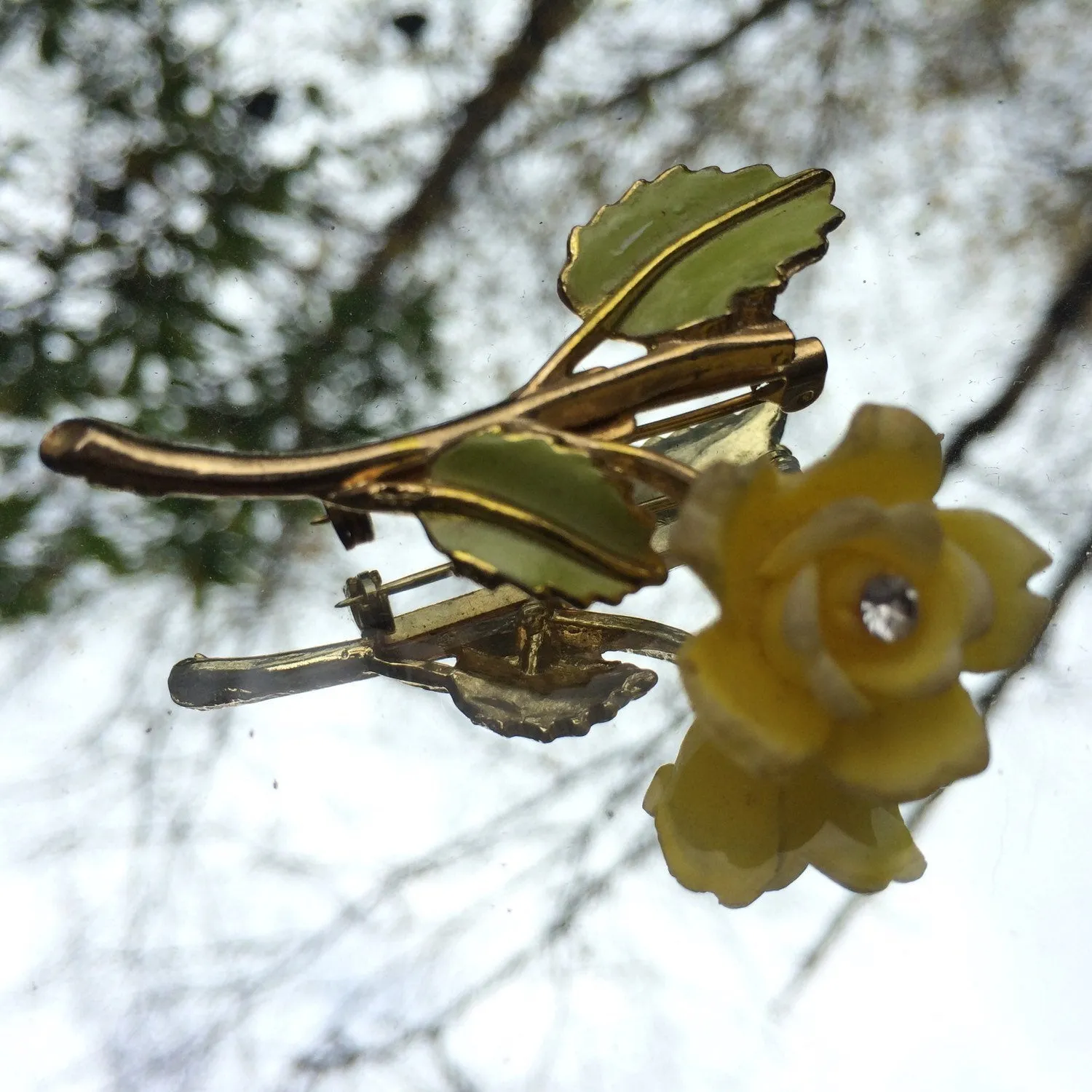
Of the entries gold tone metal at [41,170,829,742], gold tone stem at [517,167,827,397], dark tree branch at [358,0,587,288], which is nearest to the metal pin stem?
gold tone metal at [41,170,829,742]

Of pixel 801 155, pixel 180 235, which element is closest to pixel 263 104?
pixel 180 235

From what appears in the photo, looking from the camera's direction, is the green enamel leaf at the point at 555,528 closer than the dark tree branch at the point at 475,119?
Yes

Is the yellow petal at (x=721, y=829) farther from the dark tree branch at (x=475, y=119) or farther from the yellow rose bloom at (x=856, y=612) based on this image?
the dark tree branch at (x=475, y=119)

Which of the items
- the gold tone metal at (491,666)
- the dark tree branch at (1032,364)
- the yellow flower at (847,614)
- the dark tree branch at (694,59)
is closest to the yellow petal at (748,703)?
the yellow flower at (847,614)

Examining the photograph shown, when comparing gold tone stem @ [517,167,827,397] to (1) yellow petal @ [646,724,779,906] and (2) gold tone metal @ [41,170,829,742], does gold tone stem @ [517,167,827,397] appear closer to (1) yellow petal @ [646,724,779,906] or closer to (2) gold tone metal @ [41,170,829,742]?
(2) gold tone metal @ [41,170,829,742]

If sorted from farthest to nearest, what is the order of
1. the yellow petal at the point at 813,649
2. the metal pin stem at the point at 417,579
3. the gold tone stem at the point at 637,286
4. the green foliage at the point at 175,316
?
the green foliage at the point at 175,316, the metal pin stem at the point at 417,579, the gold tone stem at the point at 637,286, the yellow petal at the point at 813,649

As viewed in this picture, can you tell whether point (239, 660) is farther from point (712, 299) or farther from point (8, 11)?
point (8, 11)
